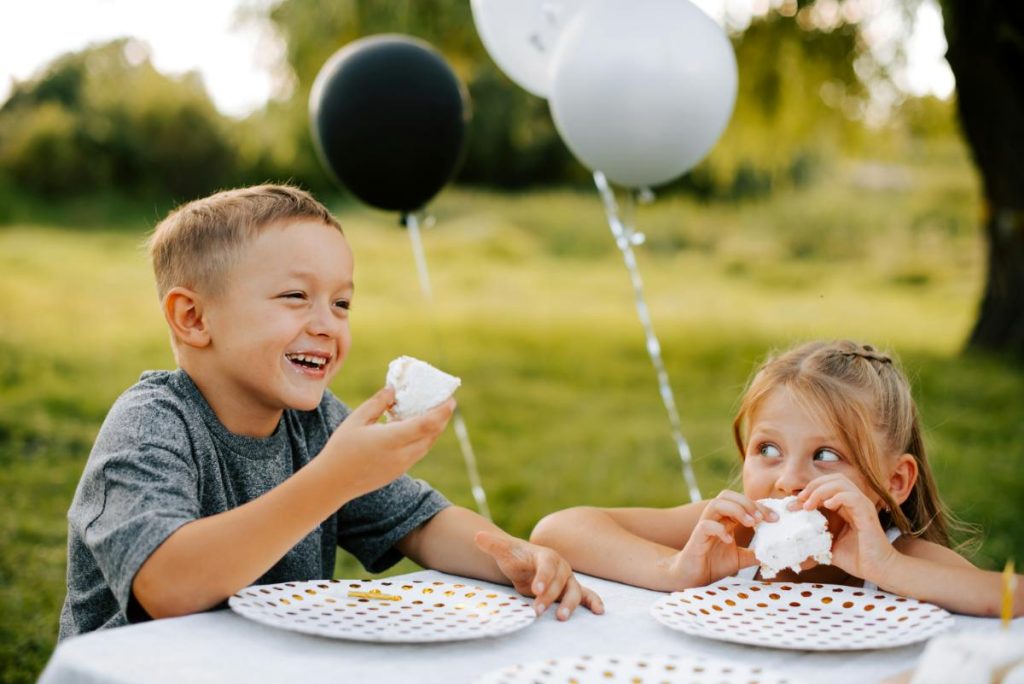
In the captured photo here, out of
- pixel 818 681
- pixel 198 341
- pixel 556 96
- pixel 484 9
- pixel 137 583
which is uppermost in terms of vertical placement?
pixel 484 9

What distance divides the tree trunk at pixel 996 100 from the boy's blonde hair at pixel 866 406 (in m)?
6.47

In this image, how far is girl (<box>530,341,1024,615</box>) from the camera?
157 centimetres

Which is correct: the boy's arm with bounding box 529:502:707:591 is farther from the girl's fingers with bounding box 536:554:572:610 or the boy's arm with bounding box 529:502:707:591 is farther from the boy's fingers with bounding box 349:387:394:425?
the boy's fingers with bounding box 349:387:394:425

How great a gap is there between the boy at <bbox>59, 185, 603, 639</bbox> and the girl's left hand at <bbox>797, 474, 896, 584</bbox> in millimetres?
367

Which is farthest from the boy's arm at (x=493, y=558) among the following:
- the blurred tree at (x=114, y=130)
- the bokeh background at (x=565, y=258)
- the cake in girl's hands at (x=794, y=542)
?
the blurred tree at (x=114, y=130)

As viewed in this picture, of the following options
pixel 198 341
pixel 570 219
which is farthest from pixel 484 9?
pixel 570 219

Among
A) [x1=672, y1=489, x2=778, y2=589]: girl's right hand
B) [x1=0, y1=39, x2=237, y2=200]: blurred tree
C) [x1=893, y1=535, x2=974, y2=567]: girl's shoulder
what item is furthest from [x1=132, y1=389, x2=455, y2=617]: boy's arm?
[x1=0, y1=39, x2=237, y2=200]: blurred tree

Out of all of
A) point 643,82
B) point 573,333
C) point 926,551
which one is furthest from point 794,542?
point 573,333

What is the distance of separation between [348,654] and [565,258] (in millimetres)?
12395

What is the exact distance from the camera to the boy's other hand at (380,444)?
1326 mm

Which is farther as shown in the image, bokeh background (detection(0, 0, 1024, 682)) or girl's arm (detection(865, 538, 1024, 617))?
bokeh background (detection(0, 0, 1024, 682))

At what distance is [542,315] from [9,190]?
592cm

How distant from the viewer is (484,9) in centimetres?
356

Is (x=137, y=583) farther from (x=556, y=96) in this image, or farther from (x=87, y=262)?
(x=87, y=262)
